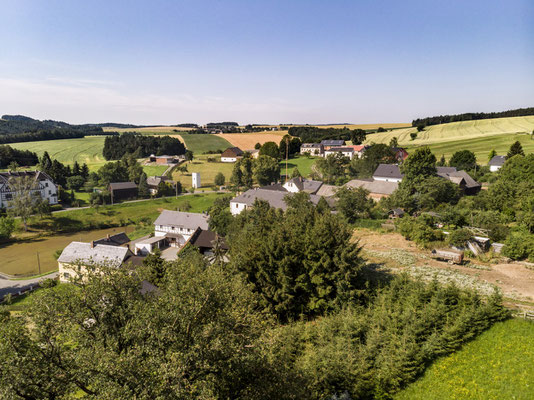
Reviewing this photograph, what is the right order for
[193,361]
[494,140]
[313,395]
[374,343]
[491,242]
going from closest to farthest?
[193,361] → [313,395] → [374,343] → [491,242] → [494,140]

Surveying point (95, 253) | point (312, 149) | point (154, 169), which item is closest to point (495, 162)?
point (312, 149)

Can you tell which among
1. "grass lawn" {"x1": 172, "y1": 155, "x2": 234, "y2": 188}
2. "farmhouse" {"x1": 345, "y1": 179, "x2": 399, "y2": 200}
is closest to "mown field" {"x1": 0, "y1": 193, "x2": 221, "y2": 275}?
"grass lawn" {"x1": 172, "y1": 155, "x2": 234, "y2": 188}

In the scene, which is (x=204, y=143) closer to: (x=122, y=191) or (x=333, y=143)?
(x=333, y=143)

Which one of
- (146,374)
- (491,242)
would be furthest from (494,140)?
(146,374)

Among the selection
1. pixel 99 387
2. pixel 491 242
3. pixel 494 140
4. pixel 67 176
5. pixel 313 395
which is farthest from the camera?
pixel 494 140

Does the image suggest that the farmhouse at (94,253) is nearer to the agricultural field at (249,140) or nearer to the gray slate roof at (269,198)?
the gray slate roof at (269,198)

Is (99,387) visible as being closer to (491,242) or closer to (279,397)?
(279,397)
